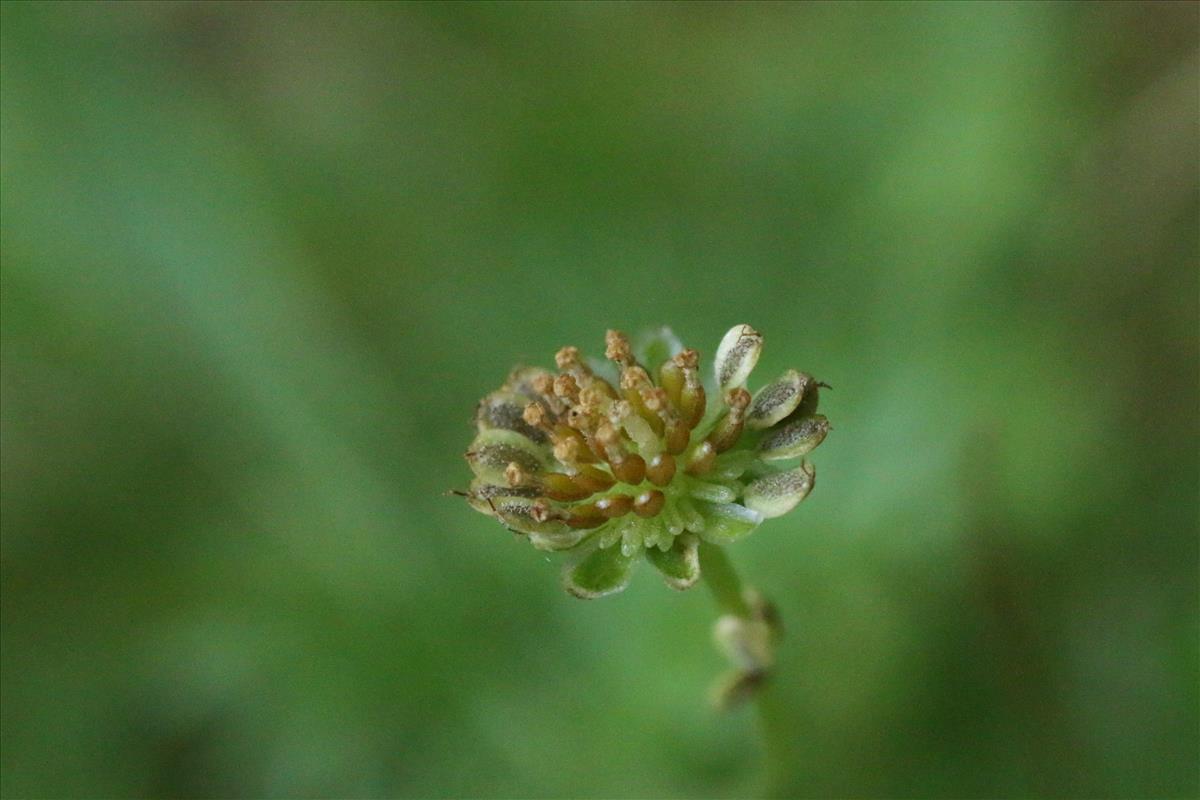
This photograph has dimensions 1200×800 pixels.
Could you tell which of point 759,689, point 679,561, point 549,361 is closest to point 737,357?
point 679,561

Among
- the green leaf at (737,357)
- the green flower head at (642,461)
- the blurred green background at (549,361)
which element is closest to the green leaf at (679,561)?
the green flower head at (642,461)

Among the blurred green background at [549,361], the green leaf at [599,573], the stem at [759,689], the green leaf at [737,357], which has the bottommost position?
the green leaf at [599,573]

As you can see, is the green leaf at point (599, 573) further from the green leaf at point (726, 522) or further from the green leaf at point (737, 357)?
the green leaf at point (737, 357)

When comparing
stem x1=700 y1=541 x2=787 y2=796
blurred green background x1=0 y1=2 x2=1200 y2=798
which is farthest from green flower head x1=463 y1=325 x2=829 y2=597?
blurred green background x1=0 y1=2 x2=1200 y2=798

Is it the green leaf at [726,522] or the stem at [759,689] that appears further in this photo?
the stem at [759,689]

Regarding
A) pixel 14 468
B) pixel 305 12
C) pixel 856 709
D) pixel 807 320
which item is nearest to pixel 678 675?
pixel 856 709

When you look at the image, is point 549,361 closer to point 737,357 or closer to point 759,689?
point 759,689
